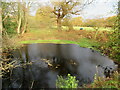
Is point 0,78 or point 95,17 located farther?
point 95,17

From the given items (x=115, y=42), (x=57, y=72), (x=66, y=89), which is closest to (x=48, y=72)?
(x=57, y=72)

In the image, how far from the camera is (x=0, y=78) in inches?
167

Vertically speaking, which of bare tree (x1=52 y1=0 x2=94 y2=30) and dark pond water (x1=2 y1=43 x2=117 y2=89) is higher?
bare tree (x1=52 y1=0 x2=94 y2=30)

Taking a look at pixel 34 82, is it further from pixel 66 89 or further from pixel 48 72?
pixel 66 89

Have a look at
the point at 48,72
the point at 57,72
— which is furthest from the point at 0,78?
the point at 57,72

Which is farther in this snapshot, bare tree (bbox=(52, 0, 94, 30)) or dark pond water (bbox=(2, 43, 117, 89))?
bare tree (bbox=(52, 0, 94, 30))

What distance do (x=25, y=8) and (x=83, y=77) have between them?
14.0 meters

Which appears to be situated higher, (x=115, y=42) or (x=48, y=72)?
(x=115, y=42)

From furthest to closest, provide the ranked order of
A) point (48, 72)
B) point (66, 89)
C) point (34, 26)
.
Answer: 1. point (34, 26)
2. point (48, 72)
3. point (66, 89)

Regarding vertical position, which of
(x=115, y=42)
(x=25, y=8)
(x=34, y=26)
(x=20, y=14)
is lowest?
(x=115, y=42)

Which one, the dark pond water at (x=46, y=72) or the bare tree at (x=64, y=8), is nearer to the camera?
the dark pond water at (x=46, y=72)

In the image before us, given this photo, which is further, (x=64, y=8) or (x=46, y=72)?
(x=64, y=8)

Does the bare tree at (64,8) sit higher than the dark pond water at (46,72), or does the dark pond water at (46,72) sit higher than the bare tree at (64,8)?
the bare tree at (64,8)

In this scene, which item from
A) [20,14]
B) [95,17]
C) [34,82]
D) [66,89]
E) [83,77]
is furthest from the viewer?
[20,14]
